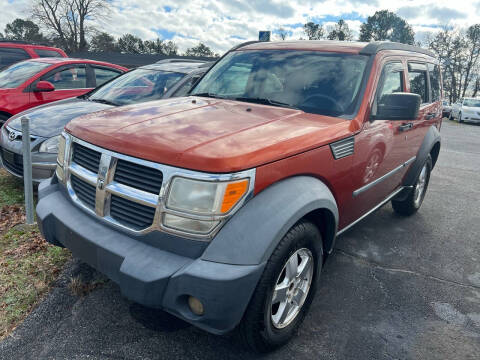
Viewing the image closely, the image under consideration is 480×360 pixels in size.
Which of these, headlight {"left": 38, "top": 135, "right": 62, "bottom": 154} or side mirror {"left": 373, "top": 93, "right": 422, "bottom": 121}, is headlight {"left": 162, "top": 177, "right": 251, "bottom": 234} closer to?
Answer: side mirror {"left": 373, "top": 93, "right": 422, "bottom": 121}

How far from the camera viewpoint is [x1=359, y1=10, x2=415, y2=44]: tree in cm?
5491

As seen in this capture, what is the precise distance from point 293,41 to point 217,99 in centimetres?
99

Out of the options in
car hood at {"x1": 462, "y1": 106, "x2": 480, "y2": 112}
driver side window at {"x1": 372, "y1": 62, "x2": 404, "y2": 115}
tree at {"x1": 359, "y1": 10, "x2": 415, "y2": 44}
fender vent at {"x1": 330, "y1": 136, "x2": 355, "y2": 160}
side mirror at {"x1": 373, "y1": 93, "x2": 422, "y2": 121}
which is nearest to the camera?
fender vent at {"x1": 330, "y1": 136, "x2": 355, "y2": 160}

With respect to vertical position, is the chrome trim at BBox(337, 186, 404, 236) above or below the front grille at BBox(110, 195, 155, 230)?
below

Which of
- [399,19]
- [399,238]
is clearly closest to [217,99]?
[399,238]

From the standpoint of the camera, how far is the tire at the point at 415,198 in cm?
471

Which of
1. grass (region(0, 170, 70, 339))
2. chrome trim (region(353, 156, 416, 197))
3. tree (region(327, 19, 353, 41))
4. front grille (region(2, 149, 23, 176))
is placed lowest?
grass (region(0, 170, 70, 339))

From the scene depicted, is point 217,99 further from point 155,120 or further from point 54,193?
point 54,193

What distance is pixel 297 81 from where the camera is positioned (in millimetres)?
3193

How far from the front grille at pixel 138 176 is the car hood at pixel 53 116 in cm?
252

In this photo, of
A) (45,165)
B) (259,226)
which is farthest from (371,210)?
(45,165)

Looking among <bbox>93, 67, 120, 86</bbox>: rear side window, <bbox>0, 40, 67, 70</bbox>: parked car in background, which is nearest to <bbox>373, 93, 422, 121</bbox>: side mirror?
<bbox>93, 67, 120, 86</bbox>: rear side window

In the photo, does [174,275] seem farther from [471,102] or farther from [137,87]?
[471,102]

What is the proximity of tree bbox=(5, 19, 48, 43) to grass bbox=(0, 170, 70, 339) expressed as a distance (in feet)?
193
